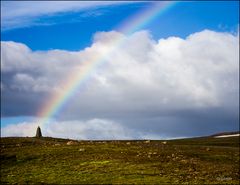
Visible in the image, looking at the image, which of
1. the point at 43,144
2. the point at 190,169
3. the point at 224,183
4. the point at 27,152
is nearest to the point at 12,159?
the point at 27,152

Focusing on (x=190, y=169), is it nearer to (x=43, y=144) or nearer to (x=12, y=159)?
(x=12, y=159)

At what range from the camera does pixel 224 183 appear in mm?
47656

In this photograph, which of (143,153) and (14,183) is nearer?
(14,183)

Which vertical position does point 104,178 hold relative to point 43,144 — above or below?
below

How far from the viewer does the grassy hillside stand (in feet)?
169

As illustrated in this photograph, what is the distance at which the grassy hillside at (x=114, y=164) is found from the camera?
5166 cm

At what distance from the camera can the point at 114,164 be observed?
196ft

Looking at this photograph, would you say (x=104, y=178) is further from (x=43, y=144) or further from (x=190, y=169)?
(x=43, y=144)

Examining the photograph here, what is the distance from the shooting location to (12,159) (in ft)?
216

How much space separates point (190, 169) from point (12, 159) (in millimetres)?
24185

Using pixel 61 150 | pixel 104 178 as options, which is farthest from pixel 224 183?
pixel 61 150

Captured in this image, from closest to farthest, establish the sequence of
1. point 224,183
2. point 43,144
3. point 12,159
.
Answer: point 224,183
point 12,159
point 43,144

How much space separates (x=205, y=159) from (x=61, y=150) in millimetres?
20307

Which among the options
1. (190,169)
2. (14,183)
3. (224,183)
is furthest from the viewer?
(190,169)
